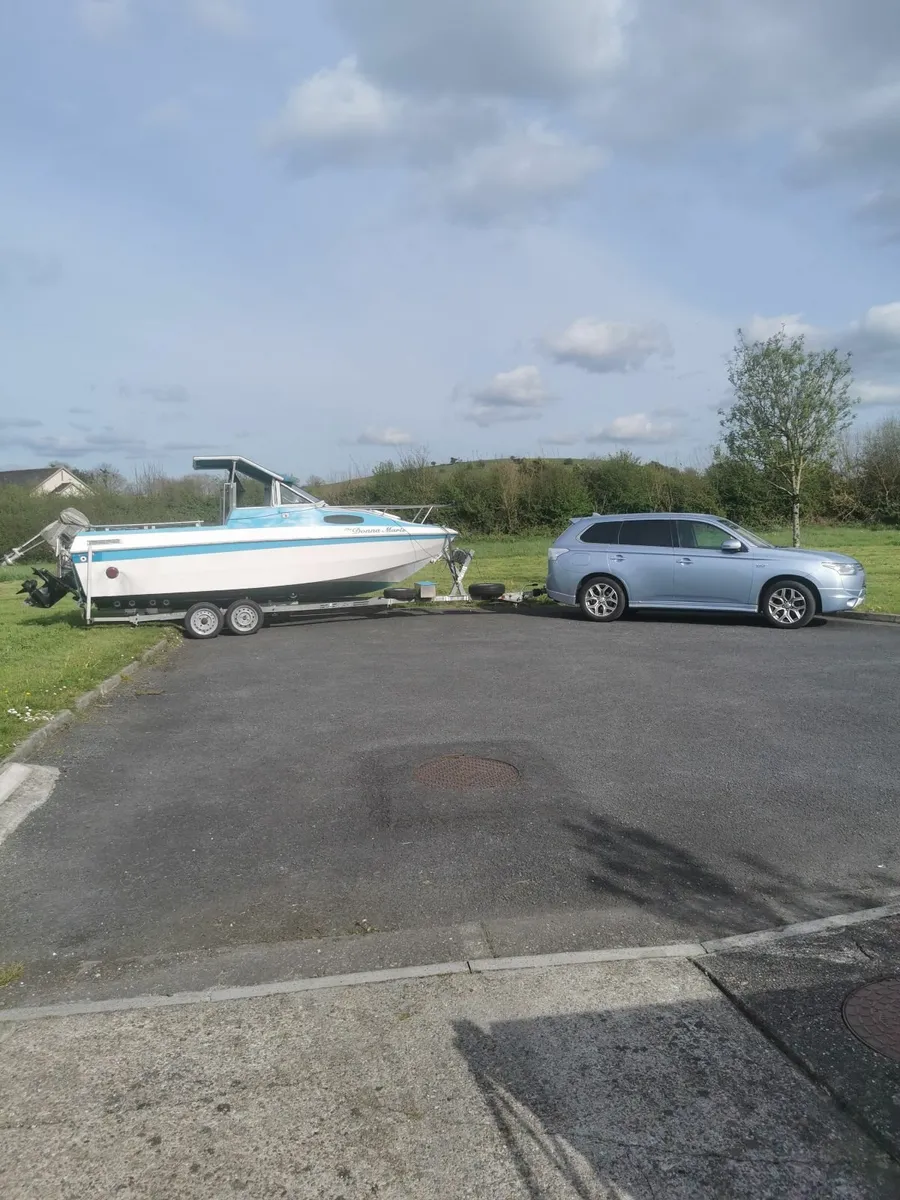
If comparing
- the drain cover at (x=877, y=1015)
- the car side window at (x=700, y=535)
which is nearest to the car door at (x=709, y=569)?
the car side window at (x=700, y=535)

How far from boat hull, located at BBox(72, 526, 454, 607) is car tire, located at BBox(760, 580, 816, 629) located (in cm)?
602

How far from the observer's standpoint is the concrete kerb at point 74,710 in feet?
24.6

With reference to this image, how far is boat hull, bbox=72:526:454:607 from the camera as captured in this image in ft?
48.3

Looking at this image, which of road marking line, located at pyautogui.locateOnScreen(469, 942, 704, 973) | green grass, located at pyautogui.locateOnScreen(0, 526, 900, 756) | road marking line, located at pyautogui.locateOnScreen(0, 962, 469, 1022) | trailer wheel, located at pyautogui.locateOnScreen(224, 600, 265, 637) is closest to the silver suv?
green grass, located at pyautogui.locateOnScreen(0, 526, 900, 756)

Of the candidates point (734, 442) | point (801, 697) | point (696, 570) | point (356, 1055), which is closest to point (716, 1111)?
point (356, 1055)

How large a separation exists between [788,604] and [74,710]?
1029 centimetres

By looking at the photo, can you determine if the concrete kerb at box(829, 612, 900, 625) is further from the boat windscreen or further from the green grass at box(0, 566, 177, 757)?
the green grass at box(0, 566, 177, 757)

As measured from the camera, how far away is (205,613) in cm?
1527

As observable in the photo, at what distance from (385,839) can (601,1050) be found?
247 centimetres

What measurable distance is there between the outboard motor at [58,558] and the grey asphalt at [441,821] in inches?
224

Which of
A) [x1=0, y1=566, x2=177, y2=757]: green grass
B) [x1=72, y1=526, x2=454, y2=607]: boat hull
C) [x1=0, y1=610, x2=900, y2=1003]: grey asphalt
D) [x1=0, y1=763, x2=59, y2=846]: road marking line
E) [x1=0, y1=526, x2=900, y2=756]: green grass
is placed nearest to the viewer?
[x1=0, y1=610, x2=900, y2=1003]: grey asphalt

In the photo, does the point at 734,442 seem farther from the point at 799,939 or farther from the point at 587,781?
the point at 799,939

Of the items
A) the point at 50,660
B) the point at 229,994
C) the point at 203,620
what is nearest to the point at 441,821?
the point at 229,994

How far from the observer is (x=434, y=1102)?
121 inches
